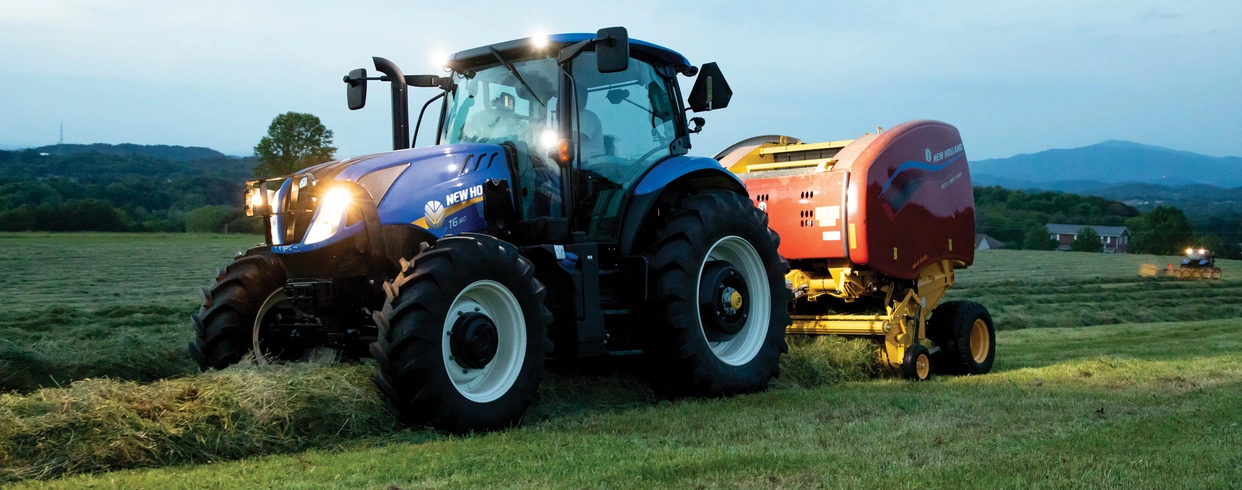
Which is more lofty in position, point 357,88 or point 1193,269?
point 357,88

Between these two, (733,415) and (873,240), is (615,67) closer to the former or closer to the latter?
(733,415)

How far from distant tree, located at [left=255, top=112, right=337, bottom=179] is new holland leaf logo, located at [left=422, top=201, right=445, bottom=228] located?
5095cm

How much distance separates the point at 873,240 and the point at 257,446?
5.86 m

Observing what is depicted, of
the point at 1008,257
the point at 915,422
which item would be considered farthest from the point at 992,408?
the point at 1008,257

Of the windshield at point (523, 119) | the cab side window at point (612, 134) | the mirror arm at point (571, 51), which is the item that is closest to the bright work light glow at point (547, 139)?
the windshield at point (523, 119)

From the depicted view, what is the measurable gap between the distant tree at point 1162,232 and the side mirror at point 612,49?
5986 centimetres

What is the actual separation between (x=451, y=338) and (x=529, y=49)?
2331 mm

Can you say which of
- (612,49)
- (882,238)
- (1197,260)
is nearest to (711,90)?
(612,49)

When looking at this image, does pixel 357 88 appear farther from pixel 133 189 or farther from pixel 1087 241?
pixel 1087 241

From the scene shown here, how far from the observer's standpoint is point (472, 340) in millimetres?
6102

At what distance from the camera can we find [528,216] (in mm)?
7285

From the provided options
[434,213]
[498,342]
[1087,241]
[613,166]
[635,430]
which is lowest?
[1087,241]

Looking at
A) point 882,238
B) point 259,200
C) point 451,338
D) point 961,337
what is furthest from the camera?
point 961,337

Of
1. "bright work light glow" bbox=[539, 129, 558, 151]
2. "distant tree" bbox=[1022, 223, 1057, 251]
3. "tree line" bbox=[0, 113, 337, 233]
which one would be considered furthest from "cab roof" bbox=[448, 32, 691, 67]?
"distant tree" bbox=[1022, 223, 1057, 251]
